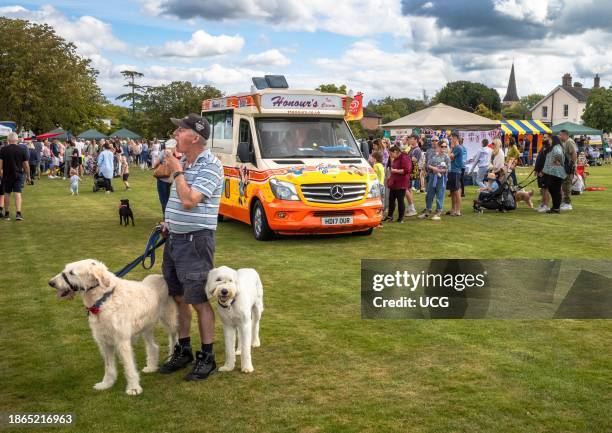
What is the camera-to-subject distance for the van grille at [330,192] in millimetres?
11344

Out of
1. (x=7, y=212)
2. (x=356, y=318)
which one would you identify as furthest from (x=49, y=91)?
(x=356, y=318)

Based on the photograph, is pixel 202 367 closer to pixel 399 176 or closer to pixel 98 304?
pixel 98 304

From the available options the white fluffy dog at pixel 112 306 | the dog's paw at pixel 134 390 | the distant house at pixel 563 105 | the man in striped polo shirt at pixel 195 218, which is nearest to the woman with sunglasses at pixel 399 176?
the man in striped polo shirt at pixel 195 218

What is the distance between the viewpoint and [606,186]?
2411 cm

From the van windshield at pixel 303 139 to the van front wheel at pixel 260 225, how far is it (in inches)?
40.4

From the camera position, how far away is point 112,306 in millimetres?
4680

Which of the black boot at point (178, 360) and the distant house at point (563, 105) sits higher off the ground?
the distant house at point (563, 105)

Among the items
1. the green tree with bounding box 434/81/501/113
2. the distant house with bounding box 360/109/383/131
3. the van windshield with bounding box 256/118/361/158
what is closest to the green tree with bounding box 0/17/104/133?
the van windshield with bounding box 256/118/361/158

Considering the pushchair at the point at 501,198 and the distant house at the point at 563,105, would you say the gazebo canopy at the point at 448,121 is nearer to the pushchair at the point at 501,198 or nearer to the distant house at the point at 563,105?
the pushchair at the point at 501,198

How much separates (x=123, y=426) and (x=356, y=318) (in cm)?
316

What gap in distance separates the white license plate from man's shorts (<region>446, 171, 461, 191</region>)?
435 cm

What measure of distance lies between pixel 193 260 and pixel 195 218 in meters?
0.33

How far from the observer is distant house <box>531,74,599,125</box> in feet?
310

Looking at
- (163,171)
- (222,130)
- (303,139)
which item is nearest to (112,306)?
(163,171)
